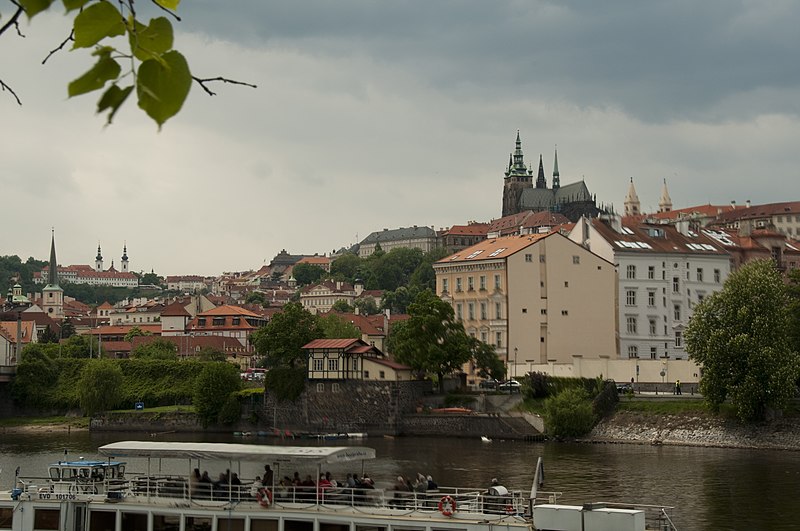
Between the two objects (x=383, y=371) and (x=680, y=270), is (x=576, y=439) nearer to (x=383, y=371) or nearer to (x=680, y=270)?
(x=383, y=371)

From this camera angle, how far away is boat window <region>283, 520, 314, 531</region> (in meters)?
28.1

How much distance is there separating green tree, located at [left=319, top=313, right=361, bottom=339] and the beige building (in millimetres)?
30100

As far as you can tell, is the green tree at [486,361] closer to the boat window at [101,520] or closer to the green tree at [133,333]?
the boat window at [101,520]

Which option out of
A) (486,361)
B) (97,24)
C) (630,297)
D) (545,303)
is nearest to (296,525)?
(97,24)

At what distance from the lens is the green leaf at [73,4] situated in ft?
11.7

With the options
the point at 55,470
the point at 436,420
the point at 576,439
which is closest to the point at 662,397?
the point at 576,439

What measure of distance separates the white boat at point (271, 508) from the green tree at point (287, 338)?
55141mm

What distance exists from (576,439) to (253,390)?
28.1 m

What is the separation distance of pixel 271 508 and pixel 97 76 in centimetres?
2559

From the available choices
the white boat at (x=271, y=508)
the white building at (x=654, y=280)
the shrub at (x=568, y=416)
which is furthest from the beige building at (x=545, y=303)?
the white boat at (x=271, y=508)

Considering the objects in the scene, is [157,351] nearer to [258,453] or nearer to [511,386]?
[511,386]

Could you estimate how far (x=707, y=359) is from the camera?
2601 inches

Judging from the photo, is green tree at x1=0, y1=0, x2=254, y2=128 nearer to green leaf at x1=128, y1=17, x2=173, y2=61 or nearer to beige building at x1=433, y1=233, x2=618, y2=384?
green leaf at x1=128, y1=17, x2=173, y2=61

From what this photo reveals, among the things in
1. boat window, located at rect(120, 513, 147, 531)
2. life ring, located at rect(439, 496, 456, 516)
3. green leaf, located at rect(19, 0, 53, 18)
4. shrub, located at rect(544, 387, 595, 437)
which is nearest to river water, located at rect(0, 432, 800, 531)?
shrub, located at rect(544, 387, 595, 437)
